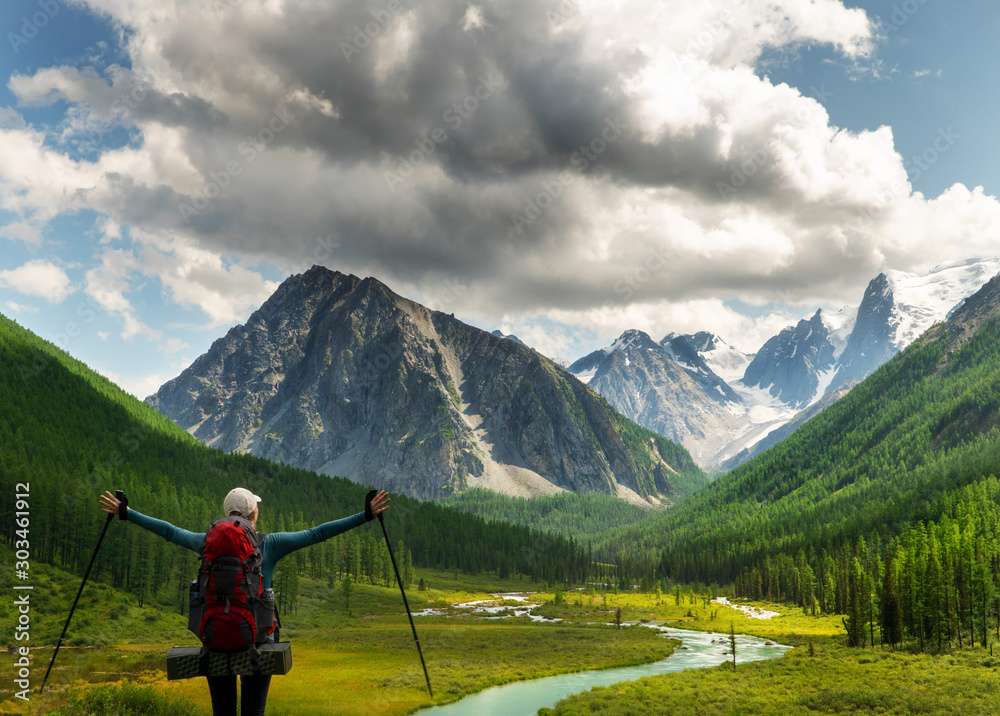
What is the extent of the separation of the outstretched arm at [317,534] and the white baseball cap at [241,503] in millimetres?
536

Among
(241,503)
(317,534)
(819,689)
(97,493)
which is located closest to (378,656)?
(819,689)

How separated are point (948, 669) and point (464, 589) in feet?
460

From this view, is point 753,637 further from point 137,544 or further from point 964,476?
point 964,476

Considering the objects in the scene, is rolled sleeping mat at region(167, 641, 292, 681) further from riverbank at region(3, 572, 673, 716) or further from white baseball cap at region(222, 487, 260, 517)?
riverbank at region(3, 572, 673, 716)

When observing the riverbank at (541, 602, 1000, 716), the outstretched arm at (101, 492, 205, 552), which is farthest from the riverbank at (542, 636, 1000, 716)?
the outstretched arm at (101, 492, 205, 552)

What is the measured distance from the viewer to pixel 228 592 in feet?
26.0

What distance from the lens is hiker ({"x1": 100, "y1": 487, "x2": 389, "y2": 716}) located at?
8250mm

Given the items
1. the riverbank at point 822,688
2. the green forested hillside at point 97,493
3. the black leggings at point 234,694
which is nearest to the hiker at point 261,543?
the black leggings at point 234,694

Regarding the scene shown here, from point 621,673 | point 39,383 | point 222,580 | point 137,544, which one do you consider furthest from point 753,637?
point 39,383

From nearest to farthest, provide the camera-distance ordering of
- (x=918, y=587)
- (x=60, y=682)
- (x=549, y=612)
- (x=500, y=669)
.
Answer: (x=60, y=682) → (x=500, y=669) → (x=918, y=587) → (x=549, y=612)

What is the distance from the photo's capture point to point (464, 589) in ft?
618

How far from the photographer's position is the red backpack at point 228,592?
7.88m

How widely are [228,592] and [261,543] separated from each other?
104 centimetres

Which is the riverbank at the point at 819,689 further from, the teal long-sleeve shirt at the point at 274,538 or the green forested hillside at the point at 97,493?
the green forested hillside at the point at 97,493
